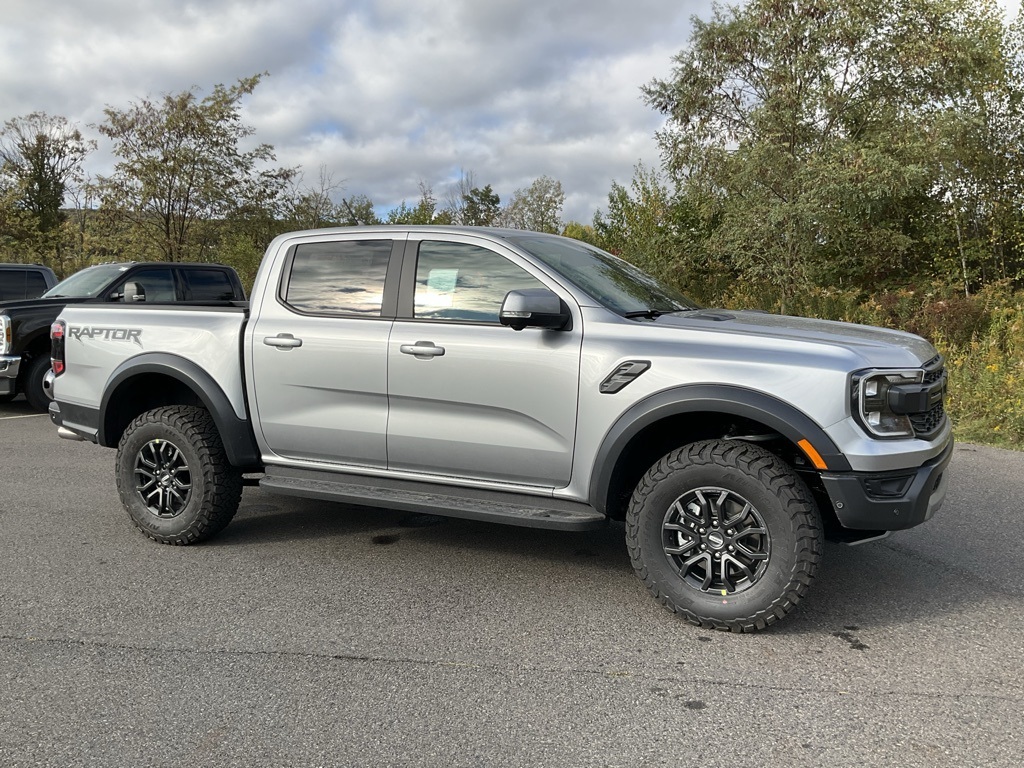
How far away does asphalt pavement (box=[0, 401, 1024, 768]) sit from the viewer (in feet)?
9.12

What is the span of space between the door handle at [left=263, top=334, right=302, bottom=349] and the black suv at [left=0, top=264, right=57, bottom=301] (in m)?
8.96

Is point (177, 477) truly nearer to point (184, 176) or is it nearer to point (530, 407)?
point (530, 407)

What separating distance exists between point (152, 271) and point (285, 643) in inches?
327

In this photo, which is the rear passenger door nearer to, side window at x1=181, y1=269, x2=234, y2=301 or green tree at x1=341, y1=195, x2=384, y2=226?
side window at x1=181, y1=269, x2=234, y2=301

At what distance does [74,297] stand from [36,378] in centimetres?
111

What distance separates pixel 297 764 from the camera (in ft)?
8.73

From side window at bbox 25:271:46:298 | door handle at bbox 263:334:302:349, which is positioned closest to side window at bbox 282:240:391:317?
door handle at bbox 263:334:302:349

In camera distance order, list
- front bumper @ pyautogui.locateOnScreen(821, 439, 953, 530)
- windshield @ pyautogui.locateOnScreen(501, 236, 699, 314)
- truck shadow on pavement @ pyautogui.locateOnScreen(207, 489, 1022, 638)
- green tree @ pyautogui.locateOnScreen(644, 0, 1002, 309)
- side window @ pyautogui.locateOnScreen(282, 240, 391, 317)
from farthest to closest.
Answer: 1. green tree @ pyautogui.locateOnScreen(644, 0, 1002, 309)
2. side window @ pyautogui.locateOnScreen(282, 240, 391, 317)
3. windshield @ pyautogui.locateOnScreen(501, 236, 699, 314)
4. truck shadow on pavement @ pyautogui.locateOnScreen(207, 489, 1022, 638)
5. front bumper @ pyautogui.locateOnScreen(821, 439, 953, 530)

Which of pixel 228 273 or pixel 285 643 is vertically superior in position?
pixel 228 273

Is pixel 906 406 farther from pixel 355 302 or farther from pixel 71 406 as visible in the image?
pixel 71 406

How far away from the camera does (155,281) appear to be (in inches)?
417

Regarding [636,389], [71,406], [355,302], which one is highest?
[355,302]

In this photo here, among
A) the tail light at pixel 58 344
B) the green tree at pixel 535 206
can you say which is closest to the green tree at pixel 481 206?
the green tree at pixel 535 206

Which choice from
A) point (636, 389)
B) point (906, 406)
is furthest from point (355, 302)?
point (906, 406)
